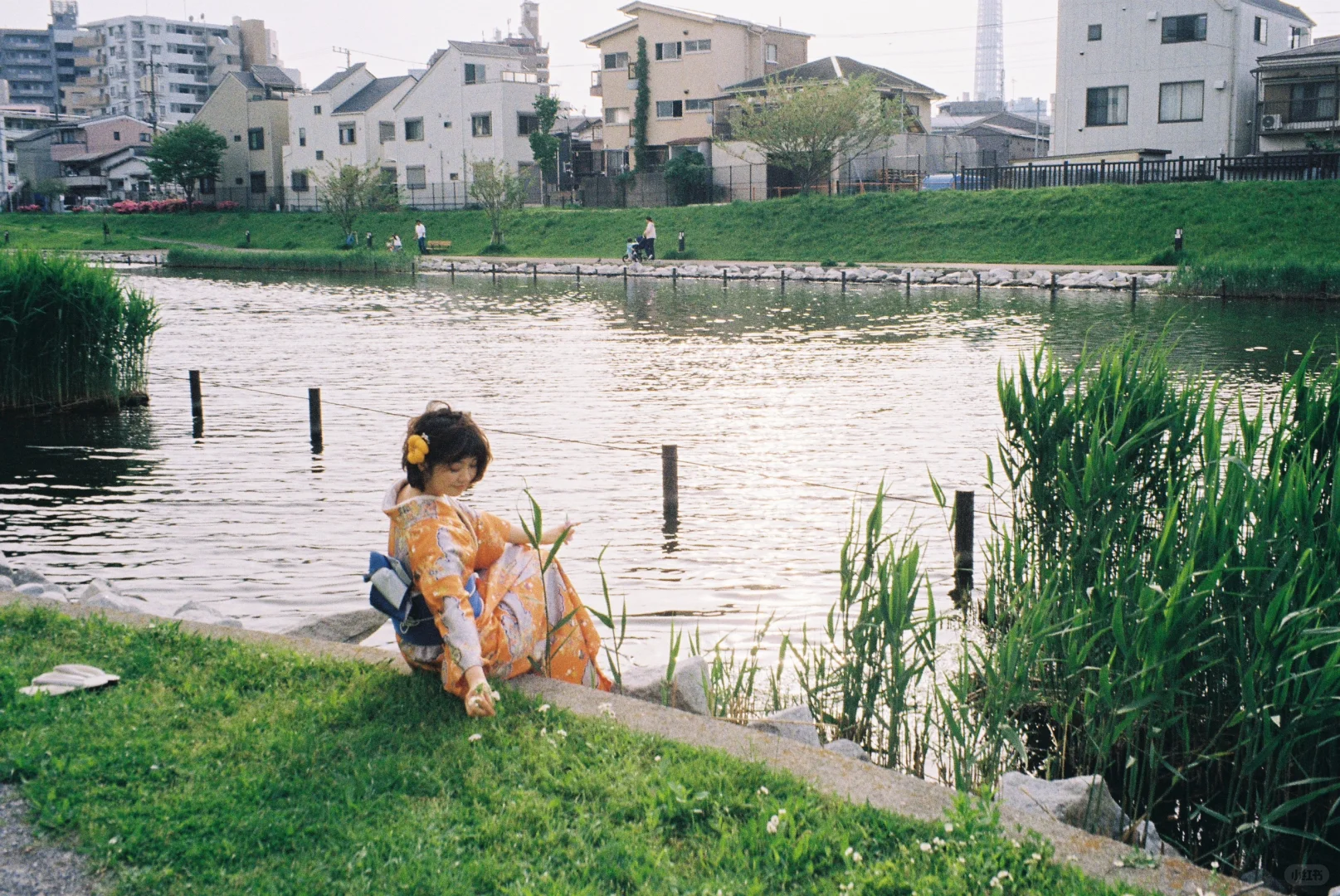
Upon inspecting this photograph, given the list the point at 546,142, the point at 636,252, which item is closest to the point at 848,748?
the point at 636,252

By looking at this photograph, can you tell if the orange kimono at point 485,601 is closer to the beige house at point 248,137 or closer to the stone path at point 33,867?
the stone path at point 33,867

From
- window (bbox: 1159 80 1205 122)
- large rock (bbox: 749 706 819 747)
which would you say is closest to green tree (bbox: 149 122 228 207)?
window (bbox: 1159 80 1205 122)

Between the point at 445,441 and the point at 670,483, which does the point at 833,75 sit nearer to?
the point at 670,483

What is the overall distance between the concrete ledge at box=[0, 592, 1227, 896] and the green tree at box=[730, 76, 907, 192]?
50.5 metres

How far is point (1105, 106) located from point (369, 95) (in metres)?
48.6

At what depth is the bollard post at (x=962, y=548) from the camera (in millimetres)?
9047

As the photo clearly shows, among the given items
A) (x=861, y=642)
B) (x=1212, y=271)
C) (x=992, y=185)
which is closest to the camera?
(x=861, y=642)

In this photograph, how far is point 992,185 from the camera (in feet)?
162

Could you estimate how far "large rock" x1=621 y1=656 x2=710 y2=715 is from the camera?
587cm

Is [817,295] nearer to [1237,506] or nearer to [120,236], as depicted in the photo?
[1237,506]

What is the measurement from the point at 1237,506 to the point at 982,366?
53.1ft

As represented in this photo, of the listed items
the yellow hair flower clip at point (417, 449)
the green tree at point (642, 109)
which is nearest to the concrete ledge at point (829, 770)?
the yellow hair flower clip at point (417, 449)

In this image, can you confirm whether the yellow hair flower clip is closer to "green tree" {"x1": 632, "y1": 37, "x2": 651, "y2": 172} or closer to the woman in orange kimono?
the woman in orange kimono

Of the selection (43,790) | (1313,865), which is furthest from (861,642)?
(43,790)
